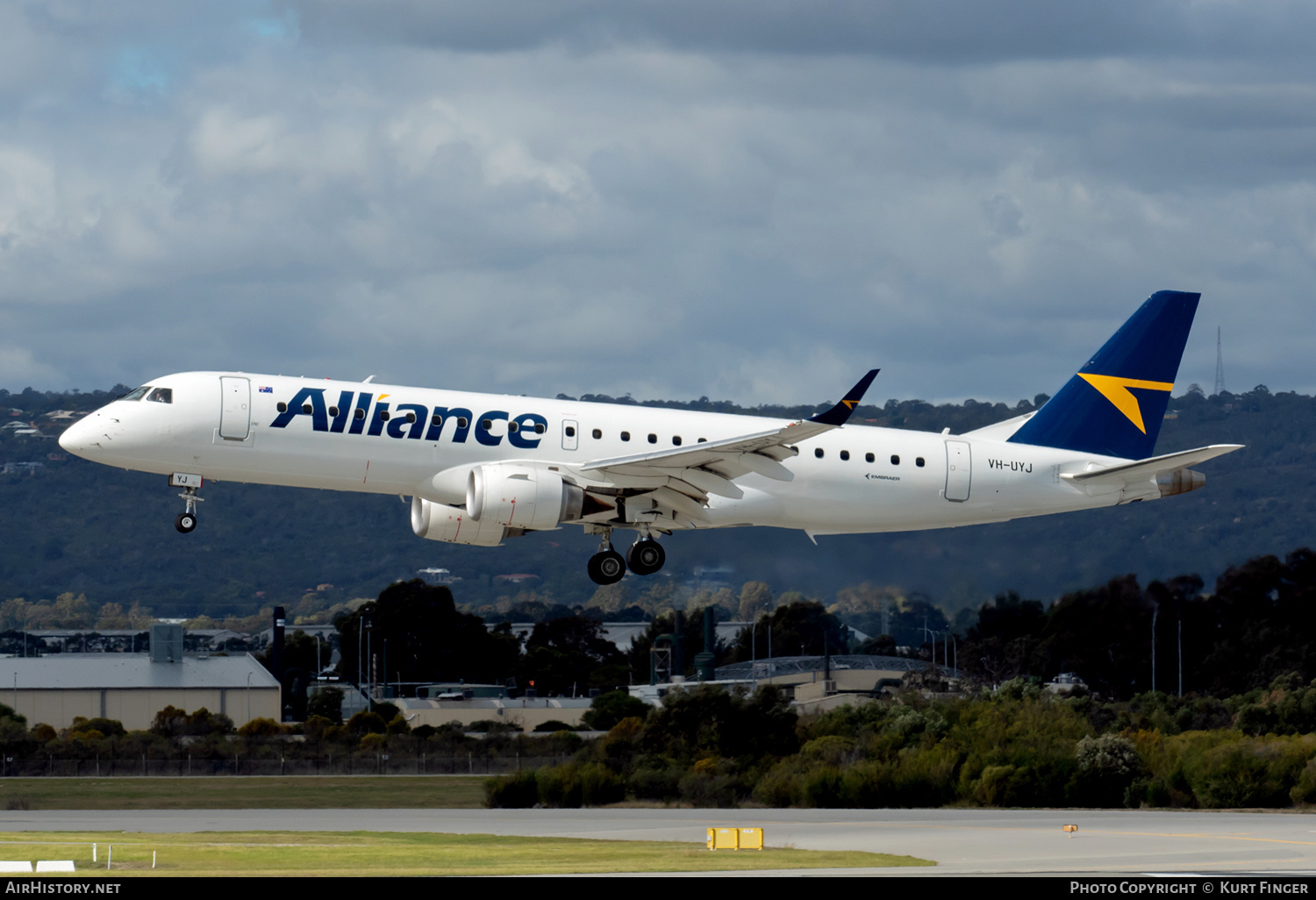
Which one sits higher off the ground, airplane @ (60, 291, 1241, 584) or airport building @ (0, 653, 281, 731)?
airplane @ (60, 291, 1241, 584)

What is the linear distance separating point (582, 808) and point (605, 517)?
2054 centimetres

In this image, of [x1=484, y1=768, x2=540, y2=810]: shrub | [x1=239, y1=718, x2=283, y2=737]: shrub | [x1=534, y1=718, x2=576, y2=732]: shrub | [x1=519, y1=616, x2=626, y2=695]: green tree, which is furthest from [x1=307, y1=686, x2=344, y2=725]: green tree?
[x1=484, y1=768, x2=540, y2=810]: shrub

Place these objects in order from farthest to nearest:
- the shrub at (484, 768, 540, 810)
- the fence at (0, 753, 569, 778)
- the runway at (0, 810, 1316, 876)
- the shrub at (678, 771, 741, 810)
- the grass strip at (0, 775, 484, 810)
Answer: the fence at (0, 753, 569, 778) < the shrub at (678, 771, 741, 810) < the shrub at (484, 768, 540, 810) < the grass strip at (0, 775, 484, 810) < the runway at (0, 810, 1316, 876)

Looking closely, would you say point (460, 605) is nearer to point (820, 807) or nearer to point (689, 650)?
point (689, 650)

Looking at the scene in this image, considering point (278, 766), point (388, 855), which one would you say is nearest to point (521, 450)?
point (388, 855)

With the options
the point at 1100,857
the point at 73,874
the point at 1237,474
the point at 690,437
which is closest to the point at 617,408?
the point at 690,437

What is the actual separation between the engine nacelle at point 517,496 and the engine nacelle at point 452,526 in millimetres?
1716

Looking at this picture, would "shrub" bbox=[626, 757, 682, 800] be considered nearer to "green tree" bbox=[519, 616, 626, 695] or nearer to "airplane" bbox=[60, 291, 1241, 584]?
"airplane" bbox=[60, 291, 1241, 584]

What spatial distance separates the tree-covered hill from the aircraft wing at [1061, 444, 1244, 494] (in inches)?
361

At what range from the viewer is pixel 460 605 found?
489ft

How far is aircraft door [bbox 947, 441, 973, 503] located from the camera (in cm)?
4109

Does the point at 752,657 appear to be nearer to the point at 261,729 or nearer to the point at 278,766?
the point at 261,729

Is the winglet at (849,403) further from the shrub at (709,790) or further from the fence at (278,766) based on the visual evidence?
the fence at (278,766)
